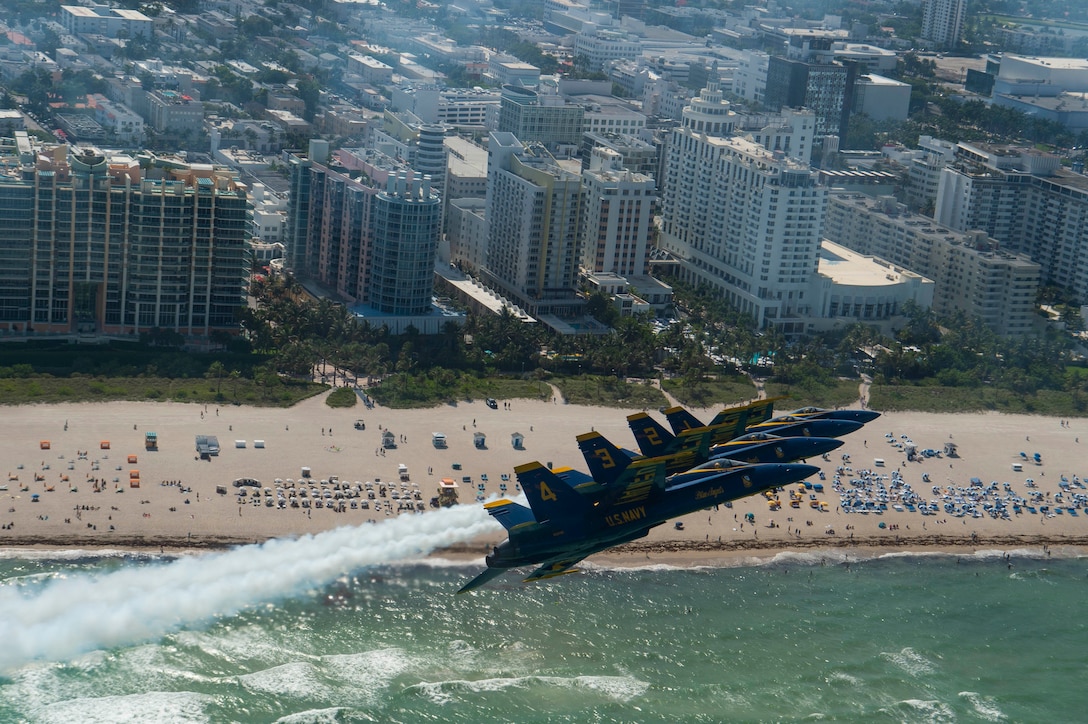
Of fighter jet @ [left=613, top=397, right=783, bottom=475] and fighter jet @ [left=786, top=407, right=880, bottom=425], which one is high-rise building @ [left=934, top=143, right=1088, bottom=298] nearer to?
fighter jet @ [left=786, top=407, right=880, bottom=425]

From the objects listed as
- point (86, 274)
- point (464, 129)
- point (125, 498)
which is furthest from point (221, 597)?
point (464, 129)

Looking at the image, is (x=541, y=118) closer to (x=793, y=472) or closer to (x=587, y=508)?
(x=793, y=472)

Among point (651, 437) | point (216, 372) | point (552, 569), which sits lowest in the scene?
point (216, 372)

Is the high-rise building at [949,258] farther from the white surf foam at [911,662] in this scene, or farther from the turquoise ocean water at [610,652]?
the white surf foam at [911,662]

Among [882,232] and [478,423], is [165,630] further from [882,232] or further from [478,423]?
[882,232]

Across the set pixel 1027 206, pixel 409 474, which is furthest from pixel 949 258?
pixel 409 474

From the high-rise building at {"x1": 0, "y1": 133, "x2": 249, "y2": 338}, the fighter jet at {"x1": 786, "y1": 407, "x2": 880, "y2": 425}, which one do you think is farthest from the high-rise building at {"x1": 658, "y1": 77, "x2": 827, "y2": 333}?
the fighter jet at {"x1": 786, "y1": 407, "x2": 880, "y2": 425}
